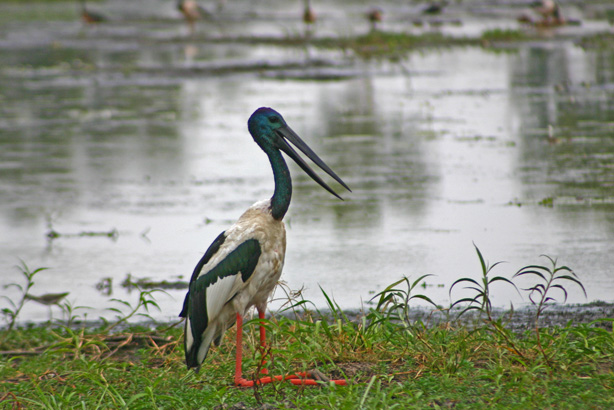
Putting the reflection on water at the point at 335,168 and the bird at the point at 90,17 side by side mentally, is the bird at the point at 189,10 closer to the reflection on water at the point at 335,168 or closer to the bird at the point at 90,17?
the bird at the point at 90,17

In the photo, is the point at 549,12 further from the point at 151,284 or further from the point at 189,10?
the point at 151,284

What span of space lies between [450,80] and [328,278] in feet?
36.8

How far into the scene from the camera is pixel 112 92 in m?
17.5

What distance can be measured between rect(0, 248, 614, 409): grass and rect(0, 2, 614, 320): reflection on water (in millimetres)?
975

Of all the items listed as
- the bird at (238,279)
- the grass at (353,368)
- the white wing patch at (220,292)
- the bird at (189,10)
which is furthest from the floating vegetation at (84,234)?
the bird at (189,10)

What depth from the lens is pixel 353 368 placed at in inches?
189

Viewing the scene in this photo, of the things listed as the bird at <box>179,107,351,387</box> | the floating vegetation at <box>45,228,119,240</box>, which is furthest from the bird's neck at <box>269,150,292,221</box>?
the floating vegetation at <box>45,228,119,240</box>

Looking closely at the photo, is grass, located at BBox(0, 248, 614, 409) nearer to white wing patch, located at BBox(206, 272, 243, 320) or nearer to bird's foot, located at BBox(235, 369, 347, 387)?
bird's foot, located at BBox(235, 369, 347, 387)

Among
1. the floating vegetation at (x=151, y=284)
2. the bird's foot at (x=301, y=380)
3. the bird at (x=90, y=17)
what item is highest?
the bird at (x=90, y=17)

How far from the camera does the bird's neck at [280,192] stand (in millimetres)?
4840

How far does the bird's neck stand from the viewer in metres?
4.84

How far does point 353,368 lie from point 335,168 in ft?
18.4

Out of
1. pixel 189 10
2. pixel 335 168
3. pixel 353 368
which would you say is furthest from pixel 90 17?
pixel 353 368

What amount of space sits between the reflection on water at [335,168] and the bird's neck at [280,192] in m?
1.54
